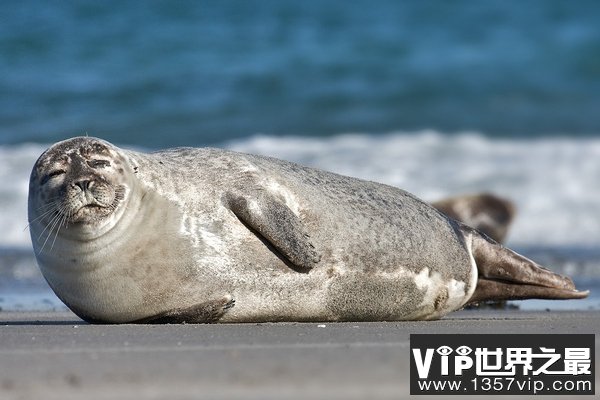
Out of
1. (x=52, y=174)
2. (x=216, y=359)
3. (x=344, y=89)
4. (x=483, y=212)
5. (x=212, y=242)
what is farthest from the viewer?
(x=344, y=89)

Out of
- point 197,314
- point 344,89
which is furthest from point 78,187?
point 344,89

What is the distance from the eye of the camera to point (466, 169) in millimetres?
16344

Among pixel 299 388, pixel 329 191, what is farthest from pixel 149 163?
pixel 299 388

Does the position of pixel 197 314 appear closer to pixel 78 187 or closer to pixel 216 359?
pixel 78 187

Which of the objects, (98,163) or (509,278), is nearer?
(98,163)

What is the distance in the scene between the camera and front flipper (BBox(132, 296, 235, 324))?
6.14 m

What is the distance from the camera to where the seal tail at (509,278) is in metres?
7.39

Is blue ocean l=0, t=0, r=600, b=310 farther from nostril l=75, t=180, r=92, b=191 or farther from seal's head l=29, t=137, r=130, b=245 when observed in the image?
nostril l=75, t=180, r=92, b=191

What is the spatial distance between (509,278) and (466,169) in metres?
9.00

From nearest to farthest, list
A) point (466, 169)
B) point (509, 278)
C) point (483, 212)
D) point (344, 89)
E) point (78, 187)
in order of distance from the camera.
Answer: point (78, 187)
point (509, 278)
point (483, 212)
point (466, 169)
point (344, 89)

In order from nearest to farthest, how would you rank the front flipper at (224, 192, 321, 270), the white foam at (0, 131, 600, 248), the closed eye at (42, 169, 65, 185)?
1. the closed eye at (42, 169, 65, 185)
2. the front flipper at (224, 192, 321, 270)
3. the white foam at (0, 131, 600, 248)

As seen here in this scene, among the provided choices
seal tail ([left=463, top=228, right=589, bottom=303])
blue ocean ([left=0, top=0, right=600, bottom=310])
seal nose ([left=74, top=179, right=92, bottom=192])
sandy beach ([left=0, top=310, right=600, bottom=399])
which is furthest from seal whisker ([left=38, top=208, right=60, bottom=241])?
blue ocean ([left=0, top=0, right=600, bottom=310])

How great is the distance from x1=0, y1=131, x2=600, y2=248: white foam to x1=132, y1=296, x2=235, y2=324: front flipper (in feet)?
21.7

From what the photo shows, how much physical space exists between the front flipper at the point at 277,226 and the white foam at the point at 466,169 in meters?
6.71
